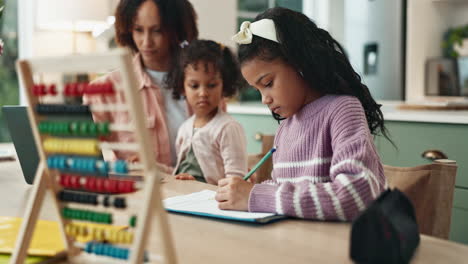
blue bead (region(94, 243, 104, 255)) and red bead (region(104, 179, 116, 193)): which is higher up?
red bead (region(104, 179, 116, 193))

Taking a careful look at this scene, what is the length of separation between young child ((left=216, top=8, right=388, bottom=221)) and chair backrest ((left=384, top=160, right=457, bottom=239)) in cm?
10

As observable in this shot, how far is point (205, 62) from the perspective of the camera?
1.87 m

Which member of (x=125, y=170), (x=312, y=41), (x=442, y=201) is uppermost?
(x=312, y=41)

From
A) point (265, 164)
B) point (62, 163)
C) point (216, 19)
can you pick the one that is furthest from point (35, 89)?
point (216, 19)

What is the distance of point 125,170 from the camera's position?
0.69 metres

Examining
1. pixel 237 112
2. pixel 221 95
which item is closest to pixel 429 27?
pixel 237 112

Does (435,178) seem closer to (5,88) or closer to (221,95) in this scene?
(221,95)

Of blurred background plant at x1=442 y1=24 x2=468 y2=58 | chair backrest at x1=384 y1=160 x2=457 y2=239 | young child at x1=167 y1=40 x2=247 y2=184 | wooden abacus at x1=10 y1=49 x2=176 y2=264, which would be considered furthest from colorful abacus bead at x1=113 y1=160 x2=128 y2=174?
blurred background plant at x1=442 y1=24 x2=468 y2=58

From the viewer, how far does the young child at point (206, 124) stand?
1810 mm

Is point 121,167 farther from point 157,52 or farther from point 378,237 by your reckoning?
point 157,52

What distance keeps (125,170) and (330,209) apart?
17.0 inches

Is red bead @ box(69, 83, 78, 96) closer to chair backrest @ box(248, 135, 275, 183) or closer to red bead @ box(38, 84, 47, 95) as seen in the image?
red bead @ box(38, 84, 47, 95)

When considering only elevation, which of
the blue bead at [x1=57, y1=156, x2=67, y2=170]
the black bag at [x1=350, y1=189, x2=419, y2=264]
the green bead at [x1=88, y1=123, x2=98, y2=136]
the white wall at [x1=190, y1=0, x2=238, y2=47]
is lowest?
the black bag at [x1=350, y1=189, x2=419, y2=264]

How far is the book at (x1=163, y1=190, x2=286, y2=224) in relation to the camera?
3.14 feet
